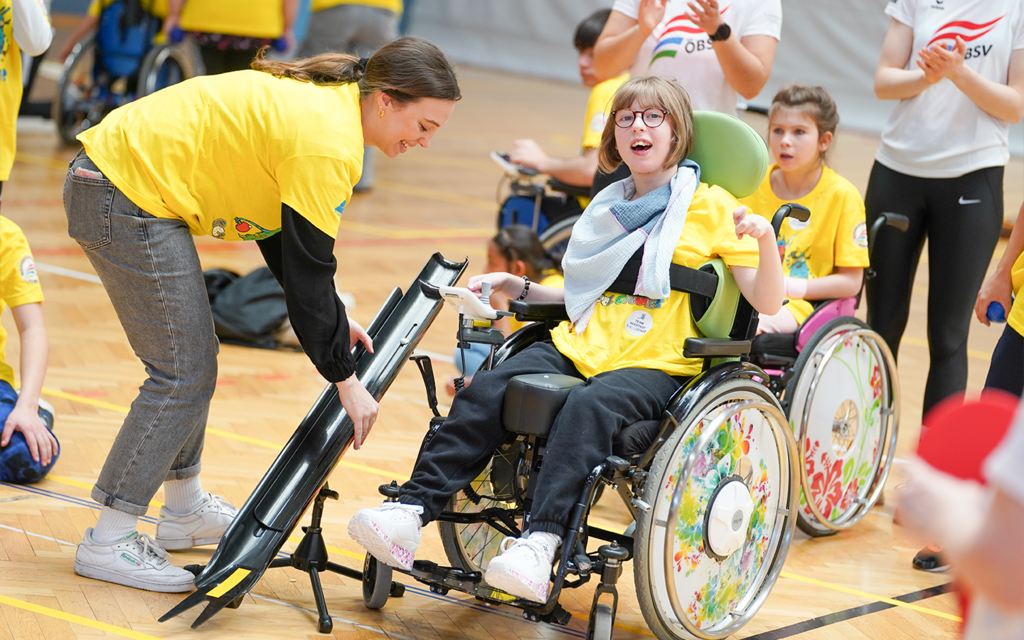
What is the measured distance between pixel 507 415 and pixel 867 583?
3.33ft

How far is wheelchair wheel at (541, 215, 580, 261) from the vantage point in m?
3.86

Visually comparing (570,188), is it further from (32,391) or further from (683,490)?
(683,490)

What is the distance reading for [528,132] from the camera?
9.66 metres

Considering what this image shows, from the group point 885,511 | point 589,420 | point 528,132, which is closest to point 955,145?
point 885,511

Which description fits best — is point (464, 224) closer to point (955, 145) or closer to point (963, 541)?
point (955, 145)

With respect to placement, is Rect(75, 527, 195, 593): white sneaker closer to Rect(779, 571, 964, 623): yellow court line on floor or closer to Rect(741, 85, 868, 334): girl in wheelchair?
Rect(779, 571, 964, 623): yellow court line on floor

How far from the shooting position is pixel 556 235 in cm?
387

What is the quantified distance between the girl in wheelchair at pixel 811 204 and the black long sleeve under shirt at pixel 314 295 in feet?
3.77

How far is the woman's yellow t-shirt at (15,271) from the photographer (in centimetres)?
253

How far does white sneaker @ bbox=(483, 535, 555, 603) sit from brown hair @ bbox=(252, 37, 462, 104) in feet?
2.56

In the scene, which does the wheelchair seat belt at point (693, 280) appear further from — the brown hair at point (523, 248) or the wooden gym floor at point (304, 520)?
the brown hair at point (523, 248)

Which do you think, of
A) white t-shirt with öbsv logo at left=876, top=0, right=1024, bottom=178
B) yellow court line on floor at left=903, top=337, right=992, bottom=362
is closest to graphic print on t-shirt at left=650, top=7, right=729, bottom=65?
white t-shirt with öbsv logo at left=876, top=0, right=1024, bottom=178

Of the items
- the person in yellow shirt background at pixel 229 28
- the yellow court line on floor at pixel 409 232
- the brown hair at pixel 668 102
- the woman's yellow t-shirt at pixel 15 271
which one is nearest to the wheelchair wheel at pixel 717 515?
the brown hair at pixel 668 102

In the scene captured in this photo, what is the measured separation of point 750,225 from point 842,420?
0.86 m
